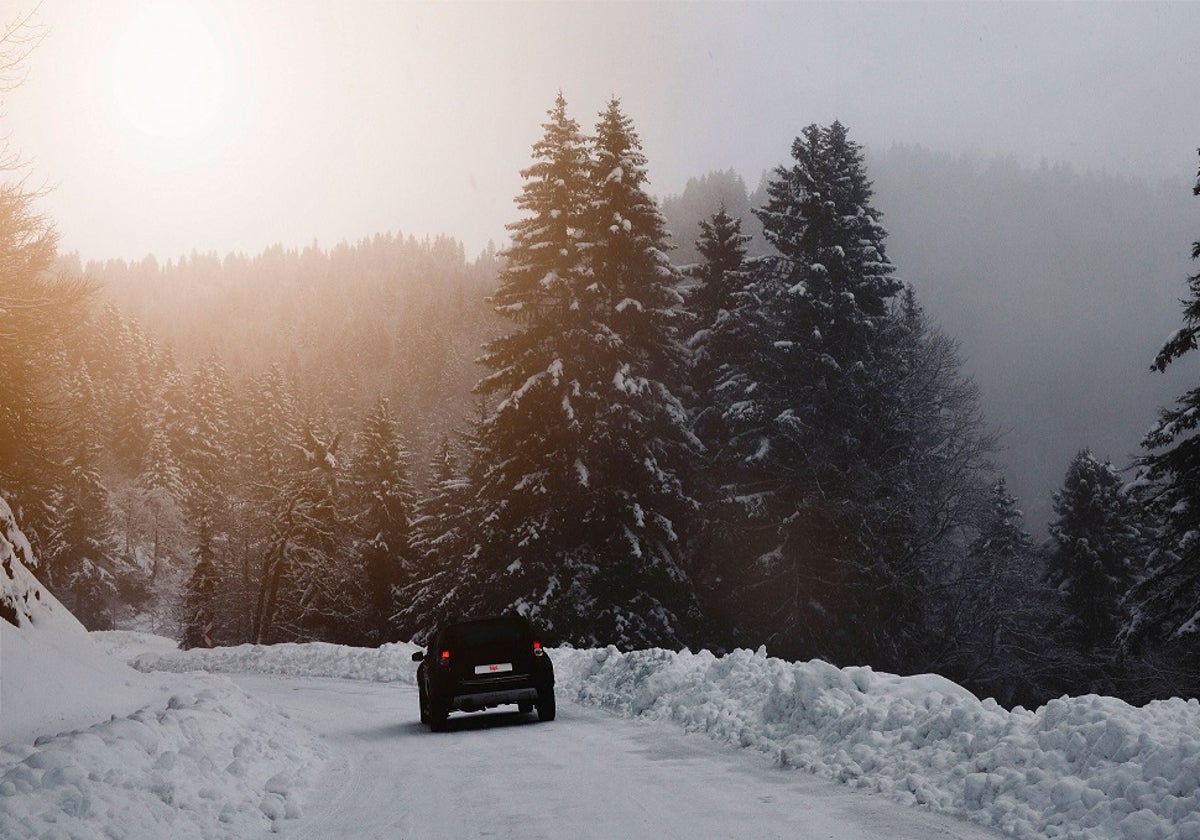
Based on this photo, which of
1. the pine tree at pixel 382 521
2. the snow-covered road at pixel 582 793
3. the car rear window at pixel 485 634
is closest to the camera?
the snow-covered road at pixel 582 793

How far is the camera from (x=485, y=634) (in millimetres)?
14828

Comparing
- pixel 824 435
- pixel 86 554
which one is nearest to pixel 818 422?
pixel 824 435

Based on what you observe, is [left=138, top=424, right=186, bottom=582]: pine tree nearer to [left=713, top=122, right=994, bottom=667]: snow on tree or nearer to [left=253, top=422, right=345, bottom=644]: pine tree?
[left=253, top=422, right=345, bottom=644]: pine tree

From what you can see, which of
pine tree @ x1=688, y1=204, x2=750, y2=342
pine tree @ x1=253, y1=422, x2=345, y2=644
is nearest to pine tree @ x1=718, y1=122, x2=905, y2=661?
pine tree @ x1=688, y1=204, x2=750, y2=342

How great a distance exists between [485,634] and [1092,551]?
3628 cm

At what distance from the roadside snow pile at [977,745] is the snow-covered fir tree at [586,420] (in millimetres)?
13734

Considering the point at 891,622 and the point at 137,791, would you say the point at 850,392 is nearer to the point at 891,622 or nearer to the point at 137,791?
the point at 891,622

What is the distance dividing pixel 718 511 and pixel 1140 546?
950 inches

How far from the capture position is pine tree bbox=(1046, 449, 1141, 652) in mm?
42031

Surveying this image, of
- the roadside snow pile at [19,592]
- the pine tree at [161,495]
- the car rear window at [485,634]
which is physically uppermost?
the pine tree at [161,495]

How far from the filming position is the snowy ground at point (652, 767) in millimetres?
6871

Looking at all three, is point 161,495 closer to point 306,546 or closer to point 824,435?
point 306,546

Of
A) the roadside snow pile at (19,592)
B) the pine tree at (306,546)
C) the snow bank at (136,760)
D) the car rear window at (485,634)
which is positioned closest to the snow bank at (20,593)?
A: the roadside snow pile at (19,592)

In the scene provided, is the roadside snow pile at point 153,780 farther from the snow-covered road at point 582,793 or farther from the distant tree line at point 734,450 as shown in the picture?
the distant tree line at point 734,450
